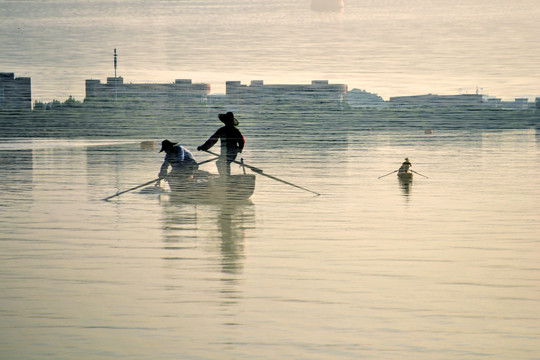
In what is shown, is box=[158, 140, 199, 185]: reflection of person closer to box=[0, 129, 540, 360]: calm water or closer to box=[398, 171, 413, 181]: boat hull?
box=[0, 129, 540, 360]: calm water

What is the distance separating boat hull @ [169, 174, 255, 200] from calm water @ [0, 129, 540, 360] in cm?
18

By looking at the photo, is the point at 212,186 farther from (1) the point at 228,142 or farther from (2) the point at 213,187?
(1) the point at 228,142

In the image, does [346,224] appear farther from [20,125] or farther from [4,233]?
[20,125]

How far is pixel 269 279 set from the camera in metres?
5.09

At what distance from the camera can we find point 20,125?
1663 inches

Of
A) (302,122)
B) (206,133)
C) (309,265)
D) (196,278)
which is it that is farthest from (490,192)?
(302,122)

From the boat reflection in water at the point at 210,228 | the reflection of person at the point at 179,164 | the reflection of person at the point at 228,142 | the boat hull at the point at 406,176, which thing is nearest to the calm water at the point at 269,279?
the boat reflection in water at the point at 210,228

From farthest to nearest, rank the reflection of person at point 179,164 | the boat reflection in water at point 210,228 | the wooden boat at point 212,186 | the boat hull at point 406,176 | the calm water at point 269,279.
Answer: the boat hull at point 406,176, the reflection of person at point 179,164, the wooden boat at point 212,186, the boat reflection in water at point 210,228, the calm water at point 269,279

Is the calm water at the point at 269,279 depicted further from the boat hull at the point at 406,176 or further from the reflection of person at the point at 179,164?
the boat hull at the point at 406,176

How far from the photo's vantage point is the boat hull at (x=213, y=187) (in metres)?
9.89

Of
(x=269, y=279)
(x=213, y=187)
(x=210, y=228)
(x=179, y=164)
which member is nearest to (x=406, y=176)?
(x=213, y=187)

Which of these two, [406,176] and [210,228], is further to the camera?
[406,176]

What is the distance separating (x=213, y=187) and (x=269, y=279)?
16.0 ft

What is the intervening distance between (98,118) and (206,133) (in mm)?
9267
